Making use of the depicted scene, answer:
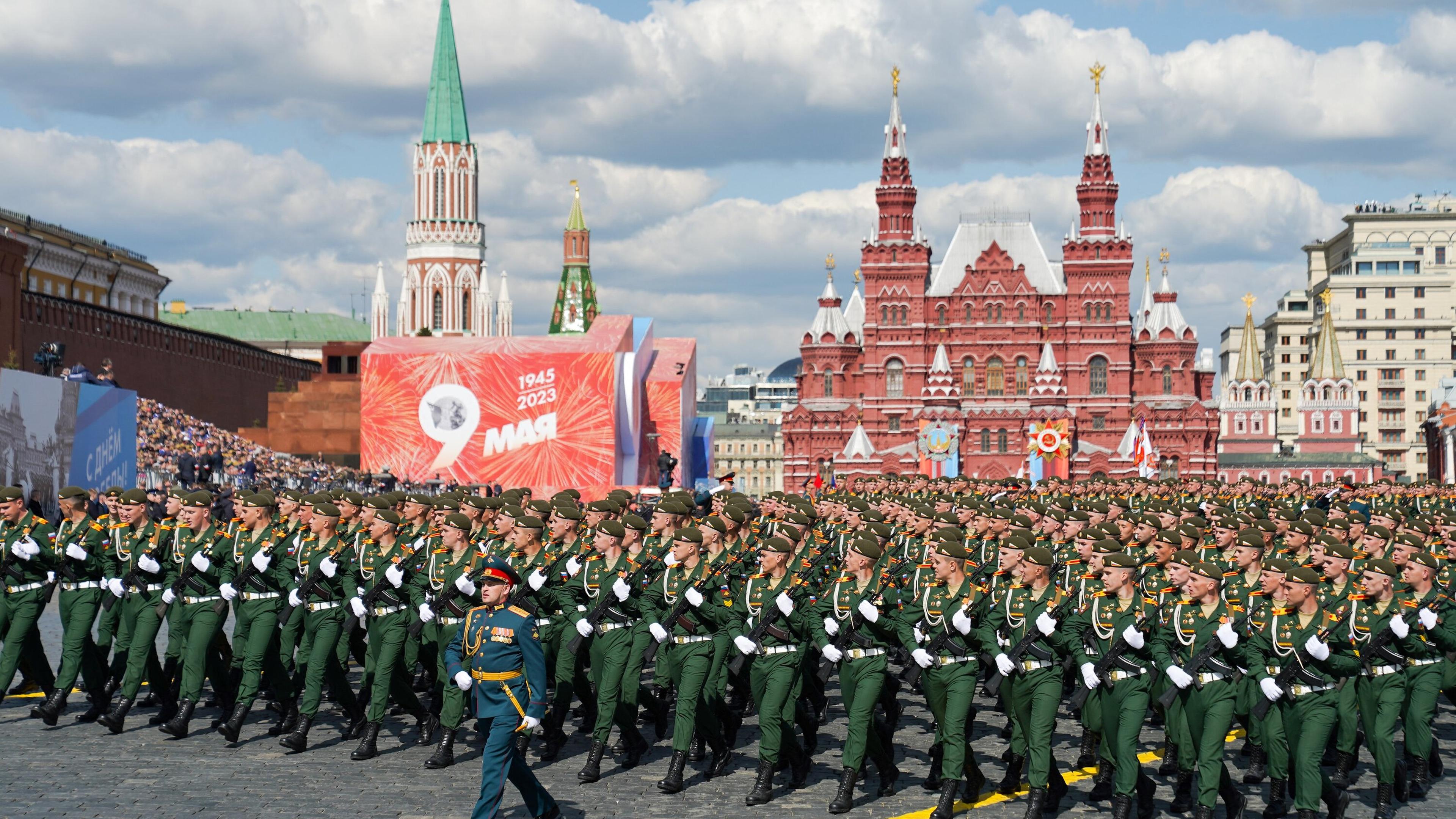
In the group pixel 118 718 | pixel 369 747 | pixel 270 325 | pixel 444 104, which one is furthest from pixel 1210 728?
pixel 270 325

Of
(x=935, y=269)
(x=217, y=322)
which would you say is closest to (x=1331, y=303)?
(x=935, y=269)

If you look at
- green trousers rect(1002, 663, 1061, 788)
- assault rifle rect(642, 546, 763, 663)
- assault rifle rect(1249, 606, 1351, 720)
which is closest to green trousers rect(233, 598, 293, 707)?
assault rifle rect(642, 546, 763, 663)

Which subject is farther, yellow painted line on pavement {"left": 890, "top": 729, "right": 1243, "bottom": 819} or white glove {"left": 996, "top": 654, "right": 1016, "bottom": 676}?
yellow painted line on pavement {"left": 890, "top": 729, "right": 1243, "bottom": 819}

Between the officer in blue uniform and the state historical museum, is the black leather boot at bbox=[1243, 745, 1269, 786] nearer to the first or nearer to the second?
Answer: the officer in blue uniform

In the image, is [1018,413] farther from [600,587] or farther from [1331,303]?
[600,587]

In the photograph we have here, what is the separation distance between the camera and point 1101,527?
49.0ft

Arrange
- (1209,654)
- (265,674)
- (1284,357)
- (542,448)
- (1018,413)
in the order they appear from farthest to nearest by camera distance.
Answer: (1284,357) → (1018,413) → (542,448) → (265,674) → (1209,654)

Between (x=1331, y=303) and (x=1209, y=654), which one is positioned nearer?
(x=1209, y=654)

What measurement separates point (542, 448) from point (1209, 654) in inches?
2288

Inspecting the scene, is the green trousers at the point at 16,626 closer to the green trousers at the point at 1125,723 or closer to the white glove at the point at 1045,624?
the white glove at the point at 1045,624

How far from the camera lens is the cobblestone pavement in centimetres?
1106

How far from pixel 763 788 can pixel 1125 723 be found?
8.45 ft

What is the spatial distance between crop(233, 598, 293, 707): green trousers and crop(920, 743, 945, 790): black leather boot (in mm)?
5517

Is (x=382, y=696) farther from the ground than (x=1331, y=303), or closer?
closer
